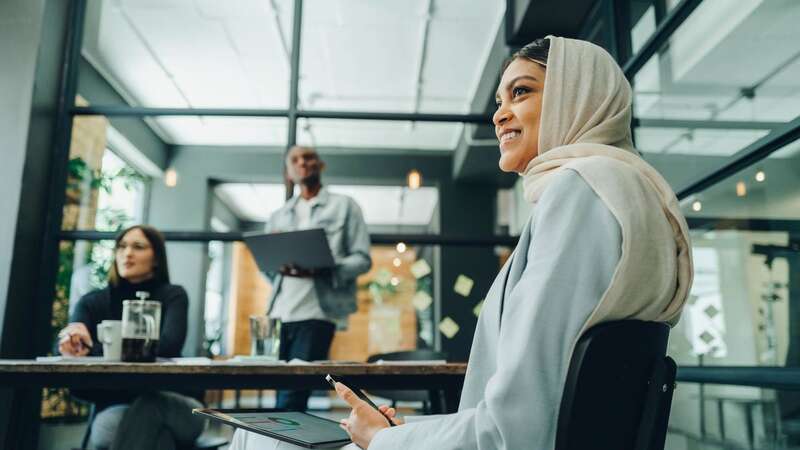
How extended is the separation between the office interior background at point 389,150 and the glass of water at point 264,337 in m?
0.87

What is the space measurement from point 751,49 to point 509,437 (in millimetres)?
1523

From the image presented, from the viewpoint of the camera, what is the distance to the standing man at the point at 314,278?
2.80 m

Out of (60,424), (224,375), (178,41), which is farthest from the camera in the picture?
(178,41)

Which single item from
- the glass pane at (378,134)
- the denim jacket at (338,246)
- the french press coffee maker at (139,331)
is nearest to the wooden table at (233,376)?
the french press coffee maker at (139,331)

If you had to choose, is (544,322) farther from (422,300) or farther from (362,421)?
(422,300)

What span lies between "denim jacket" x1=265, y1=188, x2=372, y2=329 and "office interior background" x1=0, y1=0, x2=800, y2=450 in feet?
1.04

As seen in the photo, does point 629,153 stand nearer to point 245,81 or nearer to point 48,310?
point 48,310

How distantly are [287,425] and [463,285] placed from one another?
237 cm

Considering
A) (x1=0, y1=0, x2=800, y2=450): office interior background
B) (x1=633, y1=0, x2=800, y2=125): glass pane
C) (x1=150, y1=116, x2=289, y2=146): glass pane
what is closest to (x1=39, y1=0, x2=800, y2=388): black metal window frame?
(x1=0, y1=0, x2=800, y2=450): office interior background

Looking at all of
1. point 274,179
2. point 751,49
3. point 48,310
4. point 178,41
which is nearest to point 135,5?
point 178,41

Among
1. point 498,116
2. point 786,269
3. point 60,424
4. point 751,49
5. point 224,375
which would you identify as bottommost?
point 60,424

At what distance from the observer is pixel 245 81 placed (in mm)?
4965

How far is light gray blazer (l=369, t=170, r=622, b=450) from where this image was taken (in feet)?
2.53

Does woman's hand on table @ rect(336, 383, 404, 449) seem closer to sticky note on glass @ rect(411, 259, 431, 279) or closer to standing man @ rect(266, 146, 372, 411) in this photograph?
standing man @ rect(266, 146, 372, 411)
